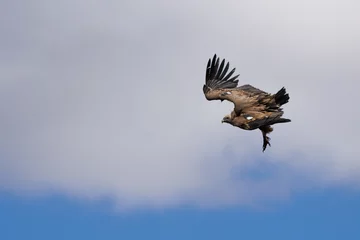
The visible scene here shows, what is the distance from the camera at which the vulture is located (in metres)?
39.8

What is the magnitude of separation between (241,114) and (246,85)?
433cm

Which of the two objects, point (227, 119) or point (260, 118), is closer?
point (260, 118)

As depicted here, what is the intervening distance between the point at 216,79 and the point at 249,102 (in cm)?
510

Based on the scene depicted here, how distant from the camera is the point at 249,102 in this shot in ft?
136

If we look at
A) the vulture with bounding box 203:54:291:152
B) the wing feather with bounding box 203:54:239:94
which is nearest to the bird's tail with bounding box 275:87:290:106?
the vulture with bounding box 203:54:291:152

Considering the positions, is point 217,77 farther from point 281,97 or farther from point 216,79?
point 281,97

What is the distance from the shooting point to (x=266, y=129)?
43156 millimetres

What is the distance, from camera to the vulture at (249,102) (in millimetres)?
39844

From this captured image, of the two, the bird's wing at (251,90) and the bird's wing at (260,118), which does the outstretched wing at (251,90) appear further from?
the bird's wing at (260,118)

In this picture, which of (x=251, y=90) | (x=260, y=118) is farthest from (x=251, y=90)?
(x=260, y=118)

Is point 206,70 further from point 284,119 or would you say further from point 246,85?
point 284,119

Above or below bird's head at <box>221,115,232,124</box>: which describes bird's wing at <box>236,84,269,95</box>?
above

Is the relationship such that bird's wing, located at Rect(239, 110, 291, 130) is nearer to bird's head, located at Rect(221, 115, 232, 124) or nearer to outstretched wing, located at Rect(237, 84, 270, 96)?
bird's head, located at Rect(221, 115, 232, 124)

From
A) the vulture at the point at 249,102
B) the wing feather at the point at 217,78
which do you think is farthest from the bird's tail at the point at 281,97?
the wing feather at the point at 217,78
